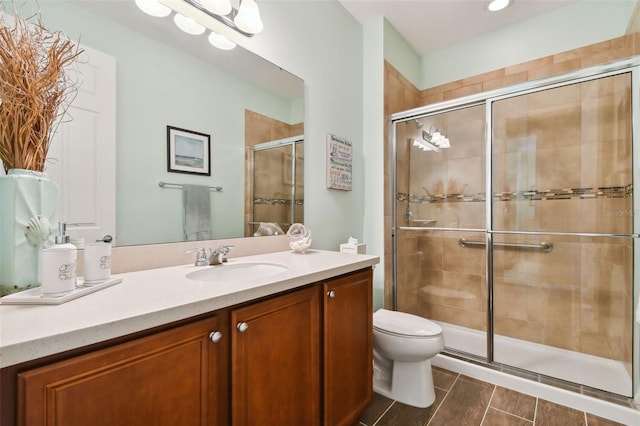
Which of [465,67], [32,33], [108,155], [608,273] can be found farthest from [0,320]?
[465,67]

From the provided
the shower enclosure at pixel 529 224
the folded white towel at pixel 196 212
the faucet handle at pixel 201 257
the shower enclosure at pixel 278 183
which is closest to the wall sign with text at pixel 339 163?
the shower enclosure at pixel 278 183

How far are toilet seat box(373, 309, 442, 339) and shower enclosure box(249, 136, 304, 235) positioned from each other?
828mm

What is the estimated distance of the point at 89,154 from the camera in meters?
1.03

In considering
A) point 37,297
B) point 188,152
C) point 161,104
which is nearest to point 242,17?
point 161,104

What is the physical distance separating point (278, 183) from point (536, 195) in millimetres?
2046

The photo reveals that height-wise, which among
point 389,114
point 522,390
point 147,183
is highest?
point 389,114

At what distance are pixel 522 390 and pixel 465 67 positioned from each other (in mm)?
2610

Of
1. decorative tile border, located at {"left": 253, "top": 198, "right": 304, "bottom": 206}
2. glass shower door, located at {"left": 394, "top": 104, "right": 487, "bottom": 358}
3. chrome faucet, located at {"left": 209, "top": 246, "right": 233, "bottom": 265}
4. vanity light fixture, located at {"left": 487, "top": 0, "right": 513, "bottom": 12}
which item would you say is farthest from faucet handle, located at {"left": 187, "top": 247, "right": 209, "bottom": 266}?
vanity light fixture, located at {"left": 487, "top": 0, "right": 513, "bottom": 12}

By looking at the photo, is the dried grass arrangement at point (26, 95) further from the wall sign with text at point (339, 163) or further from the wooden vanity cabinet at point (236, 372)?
the wall sign with text at point (339, 163)

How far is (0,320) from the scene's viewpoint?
1.94ft

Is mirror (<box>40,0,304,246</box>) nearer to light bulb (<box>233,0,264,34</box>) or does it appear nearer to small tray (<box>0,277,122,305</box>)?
light bulb (<box>233,0,264,34</box>)

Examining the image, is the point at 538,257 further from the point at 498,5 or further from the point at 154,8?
the point at 154,8

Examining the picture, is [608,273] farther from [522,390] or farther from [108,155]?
[108,155]

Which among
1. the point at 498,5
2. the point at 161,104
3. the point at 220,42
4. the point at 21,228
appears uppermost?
the point at 498,5
